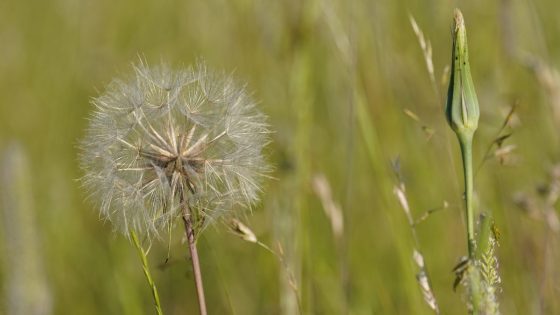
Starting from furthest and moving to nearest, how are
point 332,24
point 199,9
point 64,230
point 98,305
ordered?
point 199,9 < point 64,230 < point 98,305 < point 332,24

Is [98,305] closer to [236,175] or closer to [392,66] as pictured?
[392,66]

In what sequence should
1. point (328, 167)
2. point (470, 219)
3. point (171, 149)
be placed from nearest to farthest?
point (470, 219)
point (171, 149)
point (328, 167)

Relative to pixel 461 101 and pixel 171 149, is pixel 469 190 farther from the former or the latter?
pixel 171 149

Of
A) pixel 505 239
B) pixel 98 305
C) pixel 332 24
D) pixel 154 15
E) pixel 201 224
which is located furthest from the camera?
pixel 154 15

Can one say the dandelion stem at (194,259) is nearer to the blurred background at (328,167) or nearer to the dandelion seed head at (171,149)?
the dandelion seed head at (171,149)

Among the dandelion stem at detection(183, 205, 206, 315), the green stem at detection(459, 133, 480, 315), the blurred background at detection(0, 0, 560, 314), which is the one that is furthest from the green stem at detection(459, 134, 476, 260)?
the dandelion stem at detection(183, 205, 206, 315)

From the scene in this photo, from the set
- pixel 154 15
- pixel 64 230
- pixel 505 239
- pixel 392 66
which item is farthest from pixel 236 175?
pixel 154 15

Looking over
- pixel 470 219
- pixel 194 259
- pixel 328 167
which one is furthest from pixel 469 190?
pixel 328 167
